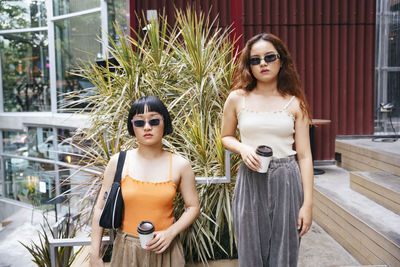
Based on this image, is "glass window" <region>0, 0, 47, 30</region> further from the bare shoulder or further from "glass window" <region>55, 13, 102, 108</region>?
the bare shoulder

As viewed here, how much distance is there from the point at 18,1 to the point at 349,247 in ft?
34.6

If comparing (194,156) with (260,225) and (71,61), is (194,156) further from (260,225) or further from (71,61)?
(71,61)

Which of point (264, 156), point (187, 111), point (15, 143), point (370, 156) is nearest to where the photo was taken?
point (264, 156)

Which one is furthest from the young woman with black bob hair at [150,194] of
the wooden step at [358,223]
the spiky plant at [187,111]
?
the wooden step at [358,223]

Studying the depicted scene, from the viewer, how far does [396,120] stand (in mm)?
Answer: 5402

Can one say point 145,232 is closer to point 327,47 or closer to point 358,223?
point 358,223

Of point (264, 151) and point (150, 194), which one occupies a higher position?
point (264, 151)

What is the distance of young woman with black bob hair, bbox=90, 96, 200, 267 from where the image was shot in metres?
1.52

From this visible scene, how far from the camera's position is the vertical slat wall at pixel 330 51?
17.4ft

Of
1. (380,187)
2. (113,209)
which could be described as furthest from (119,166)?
(380,187)

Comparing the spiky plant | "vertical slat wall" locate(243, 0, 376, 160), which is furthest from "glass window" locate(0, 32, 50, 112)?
the spiky plant

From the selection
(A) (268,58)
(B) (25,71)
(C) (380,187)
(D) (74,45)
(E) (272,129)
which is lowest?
(C) (380,187)

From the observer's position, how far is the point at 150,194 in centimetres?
152

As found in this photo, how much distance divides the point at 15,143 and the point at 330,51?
355 inches
